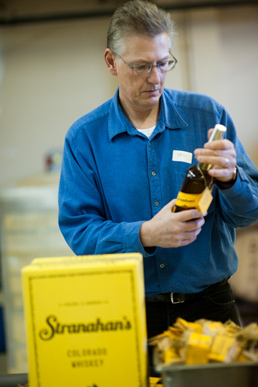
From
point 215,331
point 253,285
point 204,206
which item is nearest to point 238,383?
point 215,331

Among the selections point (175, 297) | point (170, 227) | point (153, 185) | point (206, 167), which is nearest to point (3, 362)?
point (175, 297)

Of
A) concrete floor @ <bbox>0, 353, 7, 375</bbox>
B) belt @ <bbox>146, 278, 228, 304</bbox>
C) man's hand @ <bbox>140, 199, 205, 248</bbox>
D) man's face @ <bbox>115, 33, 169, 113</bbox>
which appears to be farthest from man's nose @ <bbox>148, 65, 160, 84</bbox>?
concrete floor @ <bbox>0, 353, 7, 375</bbox>

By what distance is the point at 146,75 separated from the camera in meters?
1.49

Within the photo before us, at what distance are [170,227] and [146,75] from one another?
49 centimetres

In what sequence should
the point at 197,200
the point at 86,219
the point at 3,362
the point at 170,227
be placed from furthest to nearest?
1. the point at 3,362
2. the point at 86,219
3. the point at 170,227
4. the point at 197,200

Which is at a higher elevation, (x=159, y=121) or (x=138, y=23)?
(x=138, y=23)

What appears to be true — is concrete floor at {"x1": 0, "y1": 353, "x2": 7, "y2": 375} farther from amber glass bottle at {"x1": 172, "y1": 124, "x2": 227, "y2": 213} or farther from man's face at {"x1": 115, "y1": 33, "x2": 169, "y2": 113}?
amber glass bottle at {"x1": 172, "y1": 124, "x2": 227, "y2": 213}

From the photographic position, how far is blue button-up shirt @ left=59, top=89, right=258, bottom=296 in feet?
5.07

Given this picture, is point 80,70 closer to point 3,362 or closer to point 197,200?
point 3,362

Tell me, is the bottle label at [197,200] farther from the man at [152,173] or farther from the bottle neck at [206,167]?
the man at [152,173]

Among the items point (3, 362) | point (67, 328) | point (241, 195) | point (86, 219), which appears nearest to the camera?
point (67, 328)

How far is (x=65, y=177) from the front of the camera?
63.4 inches

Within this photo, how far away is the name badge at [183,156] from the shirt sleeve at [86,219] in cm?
26

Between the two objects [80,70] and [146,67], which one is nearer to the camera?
[146,67]
